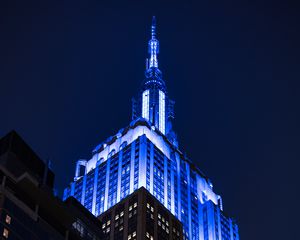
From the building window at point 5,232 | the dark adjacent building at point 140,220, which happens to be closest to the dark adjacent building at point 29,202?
the building window at point 5,232

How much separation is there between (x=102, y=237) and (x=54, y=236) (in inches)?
774

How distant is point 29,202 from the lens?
10825 cm

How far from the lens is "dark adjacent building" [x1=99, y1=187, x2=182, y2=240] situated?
18062 centimetres

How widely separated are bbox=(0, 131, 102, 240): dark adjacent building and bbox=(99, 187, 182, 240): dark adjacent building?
5765cm

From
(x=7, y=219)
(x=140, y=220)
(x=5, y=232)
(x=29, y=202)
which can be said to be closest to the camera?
(x=5, y=232)

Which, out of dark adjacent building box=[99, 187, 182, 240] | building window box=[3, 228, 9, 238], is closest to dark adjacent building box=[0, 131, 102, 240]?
building window box=[3, 228, 9, 238]

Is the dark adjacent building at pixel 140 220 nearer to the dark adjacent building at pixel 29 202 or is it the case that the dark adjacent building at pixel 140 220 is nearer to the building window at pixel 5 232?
the dark adjacent building at pixel 29 202

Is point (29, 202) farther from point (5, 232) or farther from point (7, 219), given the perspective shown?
point (5, 232)

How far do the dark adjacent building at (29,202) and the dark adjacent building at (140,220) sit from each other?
189 ft

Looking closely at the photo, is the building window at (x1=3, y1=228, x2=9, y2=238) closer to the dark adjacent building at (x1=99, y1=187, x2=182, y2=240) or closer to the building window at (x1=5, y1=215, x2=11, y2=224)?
the building window at (x1=5, y1=215, x2=11, y2=224)

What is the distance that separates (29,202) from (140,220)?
250ft

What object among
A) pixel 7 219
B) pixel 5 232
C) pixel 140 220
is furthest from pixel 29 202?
pixel 140 220

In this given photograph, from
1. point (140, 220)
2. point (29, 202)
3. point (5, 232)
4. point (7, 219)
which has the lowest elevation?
point (5, 232)

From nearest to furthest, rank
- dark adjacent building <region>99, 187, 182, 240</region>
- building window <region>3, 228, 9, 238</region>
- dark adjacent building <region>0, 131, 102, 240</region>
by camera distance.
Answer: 1. building window <region>3, 228, 9, 238</region>
2. dark adjacent building <region>0, 131, 102, 240</region>
3. dark adjacent building <region>99, 187, 182, 240</region>
